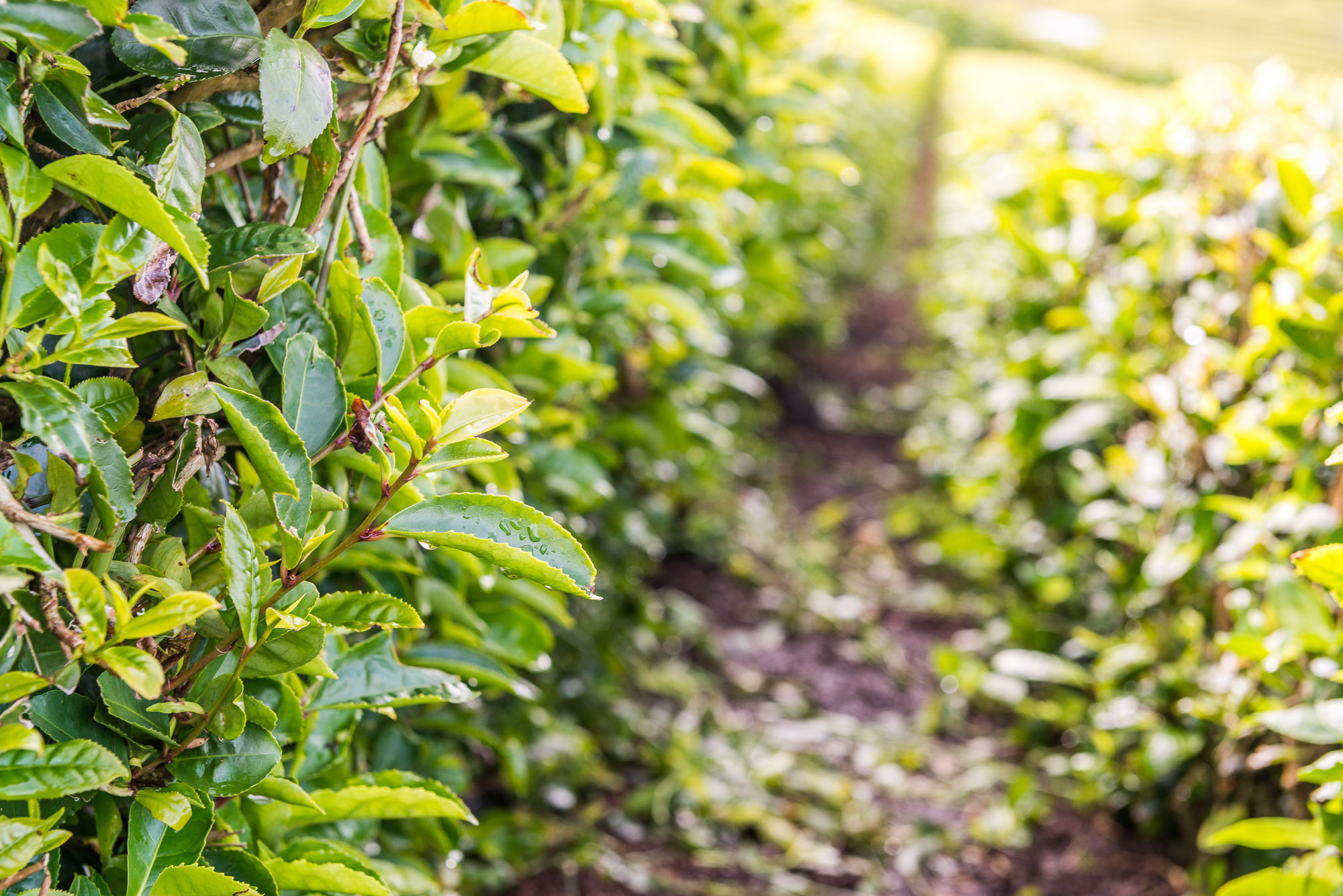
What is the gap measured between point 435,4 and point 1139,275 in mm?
2430

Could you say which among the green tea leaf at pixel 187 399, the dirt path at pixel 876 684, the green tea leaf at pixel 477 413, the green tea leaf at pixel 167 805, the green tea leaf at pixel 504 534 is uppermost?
the green tea leaf at pixel 477 413

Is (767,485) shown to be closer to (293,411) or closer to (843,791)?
(843,791)

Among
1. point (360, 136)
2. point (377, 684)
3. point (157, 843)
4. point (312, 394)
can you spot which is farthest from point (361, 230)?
point (157, 843)

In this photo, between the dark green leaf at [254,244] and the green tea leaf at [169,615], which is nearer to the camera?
the green tea leaf at [169,615]

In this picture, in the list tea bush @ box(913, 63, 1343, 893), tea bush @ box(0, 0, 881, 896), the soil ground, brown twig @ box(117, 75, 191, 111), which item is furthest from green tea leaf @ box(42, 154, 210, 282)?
the soil ground

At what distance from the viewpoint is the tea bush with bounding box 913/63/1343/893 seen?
182 cm

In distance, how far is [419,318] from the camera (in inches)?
39.1

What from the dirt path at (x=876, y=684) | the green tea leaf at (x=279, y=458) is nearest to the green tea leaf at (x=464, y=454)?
the green tea leaf at (x=279, y=458)

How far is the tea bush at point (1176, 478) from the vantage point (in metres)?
1.82

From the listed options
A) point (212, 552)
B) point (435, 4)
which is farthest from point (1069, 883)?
point (435, 4)

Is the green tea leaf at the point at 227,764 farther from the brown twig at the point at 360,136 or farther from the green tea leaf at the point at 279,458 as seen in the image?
the brown twig at the point at 360,136

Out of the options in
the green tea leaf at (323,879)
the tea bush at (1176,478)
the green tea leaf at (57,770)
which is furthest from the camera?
the tea bush at (1176,478)

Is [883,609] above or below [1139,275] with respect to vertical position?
below

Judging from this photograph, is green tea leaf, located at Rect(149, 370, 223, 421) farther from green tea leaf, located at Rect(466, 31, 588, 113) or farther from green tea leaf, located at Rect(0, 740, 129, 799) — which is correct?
green tea leaf, located at Rect(466, 31, 588, 113)
